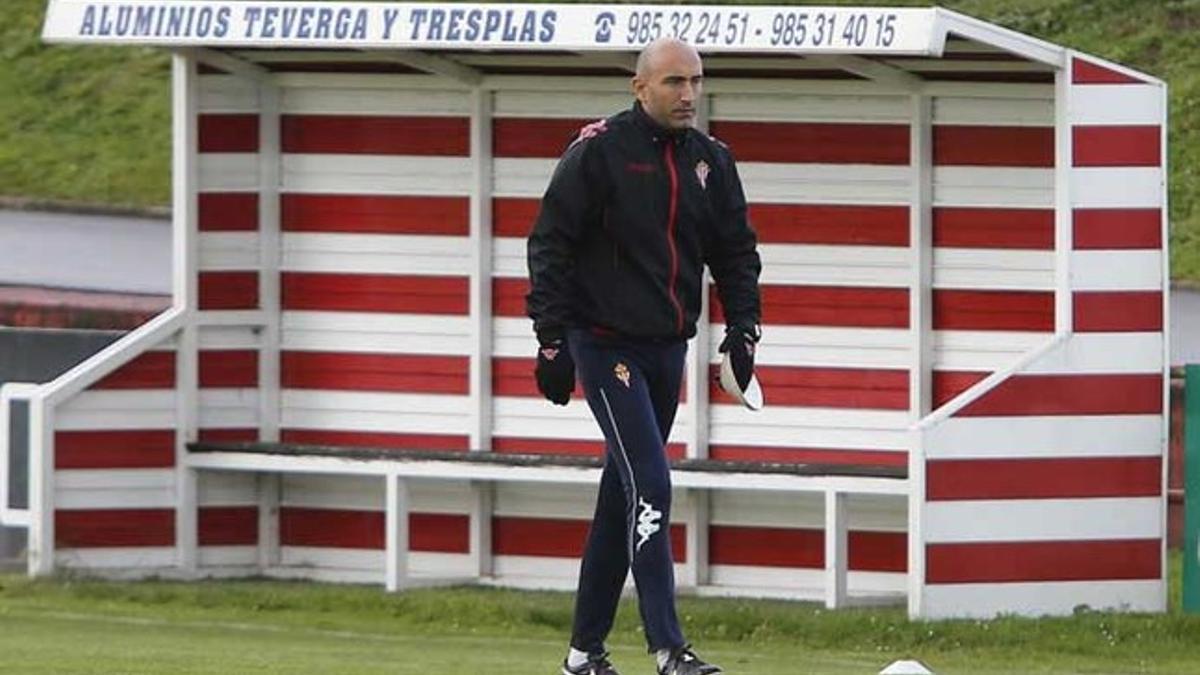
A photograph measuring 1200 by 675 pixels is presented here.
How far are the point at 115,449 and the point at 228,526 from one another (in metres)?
0.78

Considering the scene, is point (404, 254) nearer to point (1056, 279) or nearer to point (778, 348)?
point (778, 348)

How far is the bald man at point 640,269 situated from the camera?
438 inches

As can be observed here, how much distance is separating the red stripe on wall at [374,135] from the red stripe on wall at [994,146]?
233cm

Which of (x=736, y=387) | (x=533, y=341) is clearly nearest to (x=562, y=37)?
(x=533, y=341)

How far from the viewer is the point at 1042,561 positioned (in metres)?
15.7

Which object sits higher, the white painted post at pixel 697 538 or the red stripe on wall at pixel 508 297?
the red stripe on wall at pixel 508 297

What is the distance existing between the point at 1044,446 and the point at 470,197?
3303 mm

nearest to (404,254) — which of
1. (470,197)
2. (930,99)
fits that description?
(470,197)

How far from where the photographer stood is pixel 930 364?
16.8 metres

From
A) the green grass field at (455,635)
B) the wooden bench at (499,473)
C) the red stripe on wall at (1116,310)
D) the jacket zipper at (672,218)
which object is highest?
the jacket zipper at (672,218)

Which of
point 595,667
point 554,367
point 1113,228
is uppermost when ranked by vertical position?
point 1113,228

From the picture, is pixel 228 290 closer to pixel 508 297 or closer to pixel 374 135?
pixel 374 135

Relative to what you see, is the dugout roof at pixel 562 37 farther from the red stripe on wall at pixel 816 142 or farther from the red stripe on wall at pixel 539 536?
the red stripe on wall at pixel 539 536

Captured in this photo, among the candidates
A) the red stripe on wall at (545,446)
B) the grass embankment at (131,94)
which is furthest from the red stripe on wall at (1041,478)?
the grass embankment at (131,94)
